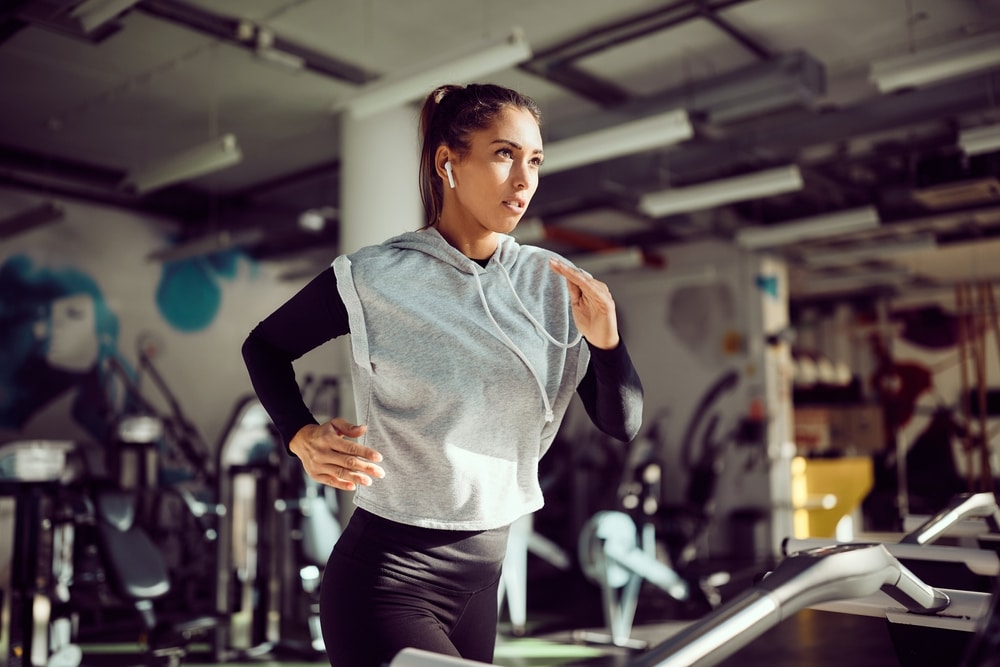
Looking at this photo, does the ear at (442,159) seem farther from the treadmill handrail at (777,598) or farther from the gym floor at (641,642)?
the gym floor at (641,642)

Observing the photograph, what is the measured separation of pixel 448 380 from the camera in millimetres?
1084

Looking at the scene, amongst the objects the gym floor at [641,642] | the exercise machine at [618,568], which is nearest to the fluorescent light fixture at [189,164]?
the gym floor at [641,642]

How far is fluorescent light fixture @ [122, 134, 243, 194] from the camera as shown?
16.7ft

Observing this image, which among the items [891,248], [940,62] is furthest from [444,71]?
[891,248]

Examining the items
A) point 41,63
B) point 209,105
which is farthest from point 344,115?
point 41,63

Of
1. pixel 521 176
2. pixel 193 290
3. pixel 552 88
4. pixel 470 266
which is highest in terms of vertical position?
pixel 552 88

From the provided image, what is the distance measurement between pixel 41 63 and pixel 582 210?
16.1 feet

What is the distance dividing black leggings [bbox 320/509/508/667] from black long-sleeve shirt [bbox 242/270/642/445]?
0.18 metres

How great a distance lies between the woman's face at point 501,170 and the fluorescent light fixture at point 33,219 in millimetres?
6102

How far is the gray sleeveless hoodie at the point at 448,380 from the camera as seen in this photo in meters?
1.08

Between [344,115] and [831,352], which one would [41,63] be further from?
[831,352]

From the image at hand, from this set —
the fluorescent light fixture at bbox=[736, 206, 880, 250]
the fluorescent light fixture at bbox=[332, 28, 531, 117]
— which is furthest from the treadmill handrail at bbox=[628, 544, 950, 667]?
the fluorescent light fixture at bbox=[736, 206, 880, 250]

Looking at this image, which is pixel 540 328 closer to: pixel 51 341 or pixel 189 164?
pixel 189 164

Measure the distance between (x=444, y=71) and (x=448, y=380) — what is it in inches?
127
